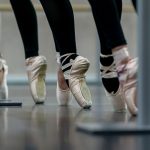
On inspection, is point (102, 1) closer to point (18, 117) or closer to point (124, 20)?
point (18, 117)

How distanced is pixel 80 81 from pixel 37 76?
12.7 inches

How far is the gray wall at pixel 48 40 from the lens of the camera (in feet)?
13.6

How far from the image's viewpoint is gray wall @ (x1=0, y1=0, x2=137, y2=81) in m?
4.14

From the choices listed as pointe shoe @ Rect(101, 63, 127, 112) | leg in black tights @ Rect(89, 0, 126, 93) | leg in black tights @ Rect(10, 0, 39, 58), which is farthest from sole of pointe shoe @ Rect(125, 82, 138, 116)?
leg in black tights @ Rect(10, 0, 39, 58)

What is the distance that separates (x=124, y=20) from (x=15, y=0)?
7.15 feet

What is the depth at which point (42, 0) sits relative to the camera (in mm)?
1782

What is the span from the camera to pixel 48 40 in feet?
13.6

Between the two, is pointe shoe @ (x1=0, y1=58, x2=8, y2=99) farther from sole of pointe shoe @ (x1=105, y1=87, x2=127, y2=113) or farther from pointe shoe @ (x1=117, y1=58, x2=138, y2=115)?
pointe shoe @ (x1=117, y1=58, x2=138, y2=115)

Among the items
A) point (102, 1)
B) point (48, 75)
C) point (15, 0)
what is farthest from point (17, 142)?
point (48, 75)

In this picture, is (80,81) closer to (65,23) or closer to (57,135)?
(65,23)

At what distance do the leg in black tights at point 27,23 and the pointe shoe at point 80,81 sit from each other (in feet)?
1.18

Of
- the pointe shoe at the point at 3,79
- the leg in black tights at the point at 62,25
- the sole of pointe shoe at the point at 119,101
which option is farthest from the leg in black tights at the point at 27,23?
the sole of pointe shoe at the point at 119,101

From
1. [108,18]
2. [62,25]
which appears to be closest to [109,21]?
[108,18]

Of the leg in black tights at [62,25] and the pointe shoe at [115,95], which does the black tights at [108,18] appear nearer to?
the pointe shoe at [115,95]
